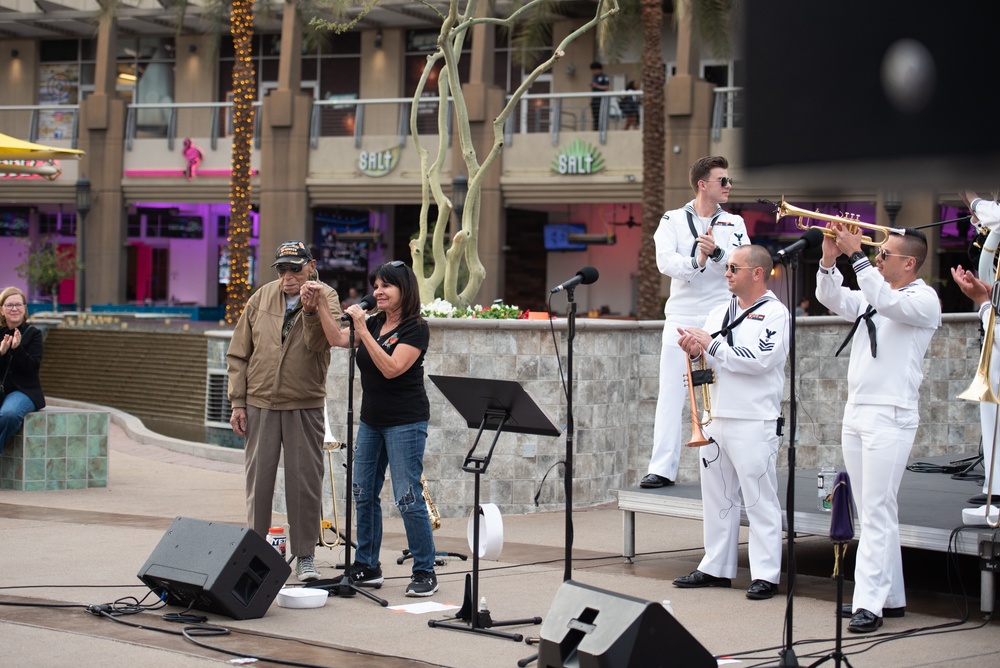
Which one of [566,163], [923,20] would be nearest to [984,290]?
[923,20]

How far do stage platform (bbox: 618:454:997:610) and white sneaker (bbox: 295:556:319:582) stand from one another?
2.23 metres

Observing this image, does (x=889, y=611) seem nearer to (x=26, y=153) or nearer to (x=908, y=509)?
(x=908, y=509)

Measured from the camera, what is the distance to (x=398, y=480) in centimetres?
736

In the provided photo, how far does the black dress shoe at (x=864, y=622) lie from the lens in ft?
21.4

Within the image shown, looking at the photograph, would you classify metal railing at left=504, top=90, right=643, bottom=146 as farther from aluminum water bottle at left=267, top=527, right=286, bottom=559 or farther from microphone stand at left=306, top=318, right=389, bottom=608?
microphone stand at left=306, top=318, right=389, bottom=608

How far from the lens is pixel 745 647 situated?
625 centimetres

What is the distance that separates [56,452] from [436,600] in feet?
20.3

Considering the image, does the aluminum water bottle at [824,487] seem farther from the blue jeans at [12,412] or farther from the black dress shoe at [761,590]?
the blue jeans at [12,412]

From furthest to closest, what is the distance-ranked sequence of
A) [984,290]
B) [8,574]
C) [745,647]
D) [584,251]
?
1. [584,251]
2. [8,574]
3. [984,290]
4. [745,647]

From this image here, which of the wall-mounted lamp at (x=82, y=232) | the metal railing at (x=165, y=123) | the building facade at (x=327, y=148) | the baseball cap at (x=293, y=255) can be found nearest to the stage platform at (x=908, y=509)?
the baseball cap at (x=293, y=255)

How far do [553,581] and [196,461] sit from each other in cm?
839

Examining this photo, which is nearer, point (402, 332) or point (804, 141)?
point (804, 141)

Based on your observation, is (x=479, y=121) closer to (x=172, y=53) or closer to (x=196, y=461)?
(x=172, y=53)

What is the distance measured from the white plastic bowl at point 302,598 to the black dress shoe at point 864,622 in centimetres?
300
